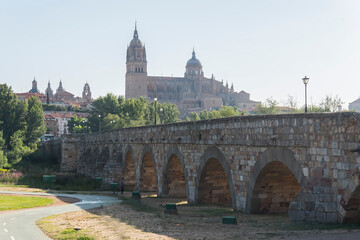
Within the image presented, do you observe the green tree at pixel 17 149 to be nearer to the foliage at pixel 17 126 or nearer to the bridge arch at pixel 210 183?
the foliage at pixel 17 126

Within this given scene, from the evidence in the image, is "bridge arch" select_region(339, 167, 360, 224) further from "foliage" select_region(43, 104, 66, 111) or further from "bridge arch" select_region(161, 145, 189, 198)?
"foliage" select_region(43, 104, 66, 111)

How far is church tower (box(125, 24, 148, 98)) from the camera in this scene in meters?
185

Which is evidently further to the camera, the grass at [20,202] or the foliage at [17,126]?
the foliage at [17,126]

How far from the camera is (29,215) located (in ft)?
78.1

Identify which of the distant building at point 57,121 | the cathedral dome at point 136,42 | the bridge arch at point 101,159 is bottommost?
the bridge arch at point 101,159

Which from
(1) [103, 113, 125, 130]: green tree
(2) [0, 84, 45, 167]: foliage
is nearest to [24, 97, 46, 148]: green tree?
(2) [0, 84, 45, 167]: foliage

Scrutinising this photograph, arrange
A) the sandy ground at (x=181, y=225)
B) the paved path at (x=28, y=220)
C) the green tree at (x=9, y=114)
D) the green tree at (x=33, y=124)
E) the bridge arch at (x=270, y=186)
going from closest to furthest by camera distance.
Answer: the sandy ground at (x=181, y=225)
the bridge arch at (x=270, y=186)
the paved path at (x=28, y=220)
the green tree at (x=9, y=114)
the green tree at (x=33, y=124)

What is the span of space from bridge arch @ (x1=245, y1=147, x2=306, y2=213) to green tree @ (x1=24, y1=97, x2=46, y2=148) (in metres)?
58.8

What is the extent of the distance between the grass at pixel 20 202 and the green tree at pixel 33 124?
41.6 m

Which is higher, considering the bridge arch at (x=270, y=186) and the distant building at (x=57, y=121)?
the distant building at (x=57, y=121)

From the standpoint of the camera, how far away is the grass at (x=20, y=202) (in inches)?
1077

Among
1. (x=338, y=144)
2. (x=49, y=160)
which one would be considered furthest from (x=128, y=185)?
(x=49, y=160)

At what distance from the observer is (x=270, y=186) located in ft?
57.7

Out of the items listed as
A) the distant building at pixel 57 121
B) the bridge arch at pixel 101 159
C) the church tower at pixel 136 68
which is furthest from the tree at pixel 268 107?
the church tower at pixel 136 68
